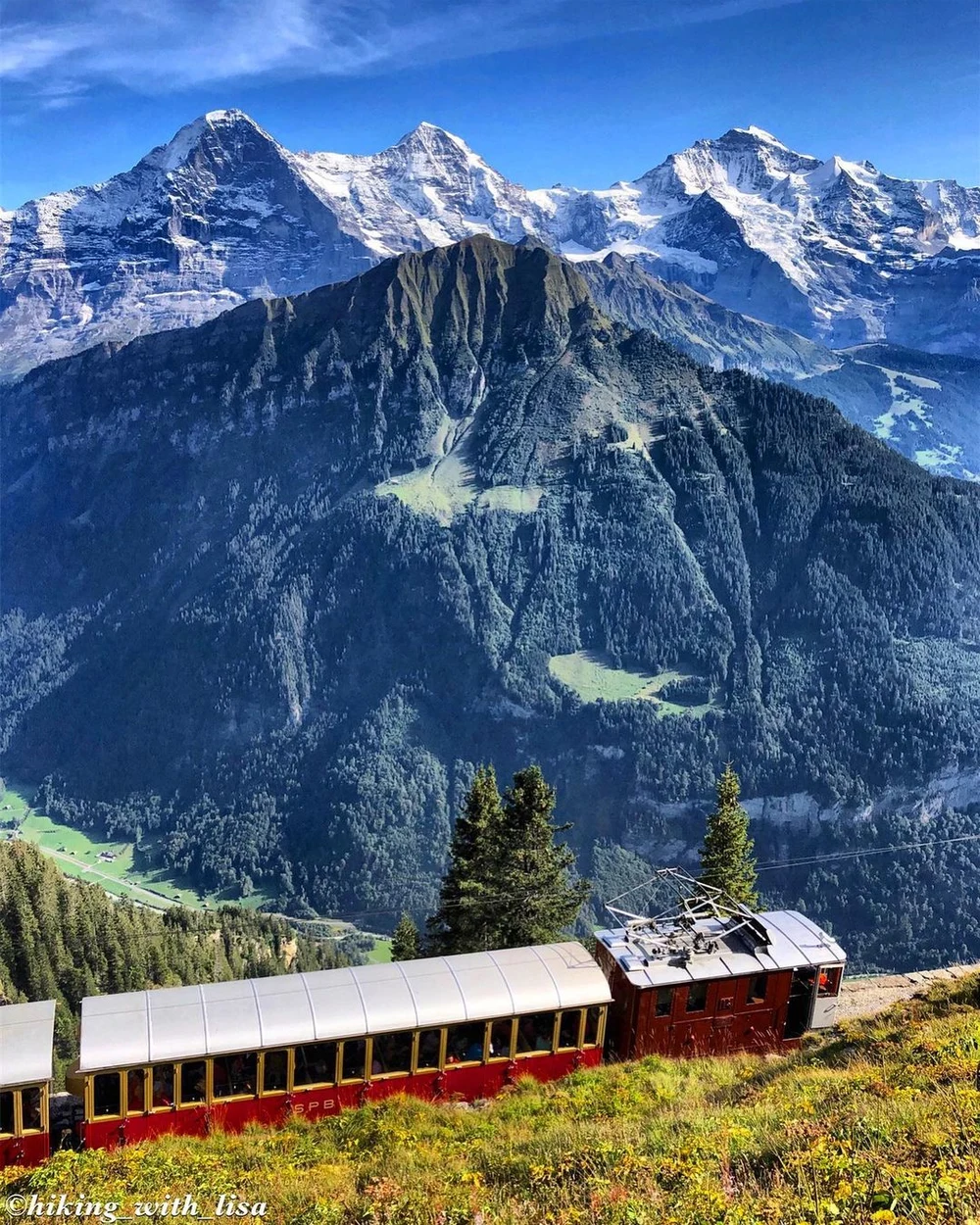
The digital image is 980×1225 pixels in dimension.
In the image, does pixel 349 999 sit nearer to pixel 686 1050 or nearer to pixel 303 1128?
pixel 303 1128

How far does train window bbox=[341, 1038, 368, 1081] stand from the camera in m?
28.2

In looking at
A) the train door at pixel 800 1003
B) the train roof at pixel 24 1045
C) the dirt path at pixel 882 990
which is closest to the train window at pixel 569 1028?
the train door at pixel 800 1003

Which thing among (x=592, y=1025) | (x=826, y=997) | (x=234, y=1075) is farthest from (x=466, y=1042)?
(x=826, y=997)

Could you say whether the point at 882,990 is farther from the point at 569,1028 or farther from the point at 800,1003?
the point at 569,1028

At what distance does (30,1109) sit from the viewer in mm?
25219

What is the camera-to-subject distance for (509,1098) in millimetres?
27797

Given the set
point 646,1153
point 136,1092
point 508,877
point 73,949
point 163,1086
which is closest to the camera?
point 646,1153

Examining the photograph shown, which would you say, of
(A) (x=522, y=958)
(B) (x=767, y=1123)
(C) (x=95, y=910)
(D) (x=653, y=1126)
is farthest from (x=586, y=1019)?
(C) (x=95, y=910)

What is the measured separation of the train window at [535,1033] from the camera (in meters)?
30.2

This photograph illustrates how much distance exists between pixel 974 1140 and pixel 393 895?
194165 millimetres

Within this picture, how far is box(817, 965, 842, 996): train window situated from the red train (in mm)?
79

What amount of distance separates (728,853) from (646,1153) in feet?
105

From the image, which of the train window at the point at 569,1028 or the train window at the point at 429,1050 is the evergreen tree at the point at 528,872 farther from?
the train window at the point at 429,1050

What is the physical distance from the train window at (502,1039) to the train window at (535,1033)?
293 millimetres
